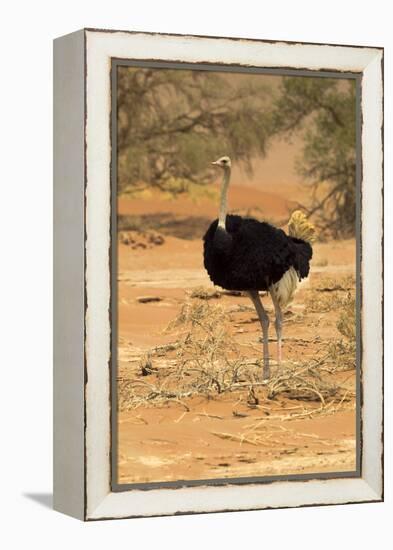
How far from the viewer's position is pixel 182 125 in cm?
1032

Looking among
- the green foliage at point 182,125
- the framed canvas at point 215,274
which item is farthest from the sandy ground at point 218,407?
the green foliage at point 182,125

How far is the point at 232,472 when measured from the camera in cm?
1042

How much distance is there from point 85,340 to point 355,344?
1.67 metres

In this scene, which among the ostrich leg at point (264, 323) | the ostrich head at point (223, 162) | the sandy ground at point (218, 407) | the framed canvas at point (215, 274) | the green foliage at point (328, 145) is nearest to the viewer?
the framed canvas at point (215, 274)

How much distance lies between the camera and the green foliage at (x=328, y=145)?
10.8 metres

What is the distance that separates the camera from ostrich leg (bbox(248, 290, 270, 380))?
34.9ft

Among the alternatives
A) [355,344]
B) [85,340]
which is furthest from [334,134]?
[85,340]

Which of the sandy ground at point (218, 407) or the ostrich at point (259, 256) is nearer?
the sandy ground at point (218, 407)

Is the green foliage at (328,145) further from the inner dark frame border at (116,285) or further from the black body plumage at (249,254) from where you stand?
the black body plumage at (249,254)

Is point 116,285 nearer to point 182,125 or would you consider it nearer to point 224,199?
point 224,199

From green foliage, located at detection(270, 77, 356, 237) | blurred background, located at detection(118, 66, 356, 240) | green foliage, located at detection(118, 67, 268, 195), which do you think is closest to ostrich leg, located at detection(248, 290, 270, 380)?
blurred background, located at detection(118, 66, 356, 240)

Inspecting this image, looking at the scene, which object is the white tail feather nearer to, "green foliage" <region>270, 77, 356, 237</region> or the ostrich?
the ostrich

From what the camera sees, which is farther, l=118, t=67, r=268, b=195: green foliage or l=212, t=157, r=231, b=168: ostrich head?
l=212, t=157, r=231, b=168: ostrich head

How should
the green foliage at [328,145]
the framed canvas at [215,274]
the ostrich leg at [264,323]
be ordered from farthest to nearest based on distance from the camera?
the green foliage at [328,145], the ostrich leg at [264,323], the framed canvas at [215,274]
